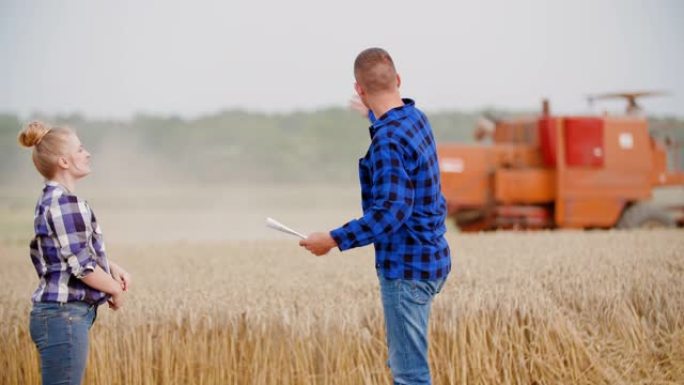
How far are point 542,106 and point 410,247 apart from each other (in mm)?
9926

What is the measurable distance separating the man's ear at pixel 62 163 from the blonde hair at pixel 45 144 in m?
0.01

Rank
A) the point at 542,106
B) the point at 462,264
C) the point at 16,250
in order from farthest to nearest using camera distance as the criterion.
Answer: the point at 542,106 < the point at 16,250 < the point at 462,264

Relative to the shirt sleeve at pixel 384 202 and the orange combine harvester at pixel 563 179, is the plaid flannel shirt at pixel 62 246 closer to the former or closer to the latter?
the shirt sleeve at pixel 384 202

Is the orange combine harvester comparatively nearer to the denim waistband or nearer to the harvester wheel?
the harvester wheel

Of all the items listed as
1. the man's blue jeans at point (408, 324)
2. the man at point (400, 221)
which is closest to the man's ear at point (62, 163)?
the man at point (400, 221)

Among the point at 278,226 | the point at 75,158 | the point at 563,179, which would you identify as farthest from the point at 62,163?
the point at 563,179

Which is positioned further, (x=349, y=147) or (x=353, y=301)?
(x=349, y=147)

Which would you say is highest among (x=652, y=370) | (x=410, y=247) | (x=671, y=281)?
(x=410, y=247)

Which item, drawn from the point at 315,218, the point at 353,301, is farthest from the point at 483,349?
the point at 315,218

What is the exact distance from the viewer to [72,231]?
3564 mm

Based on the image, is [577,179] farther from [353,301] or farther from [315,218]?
[315,218]

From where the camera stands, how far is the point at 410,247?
3518 mm

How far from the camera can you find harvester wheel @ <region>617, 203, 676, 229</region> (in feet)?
40.2

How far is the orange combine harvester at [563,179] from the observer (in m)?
12.0
